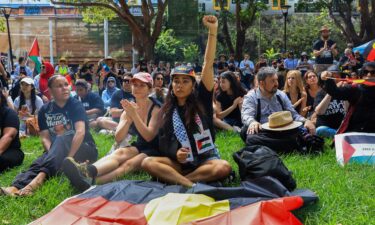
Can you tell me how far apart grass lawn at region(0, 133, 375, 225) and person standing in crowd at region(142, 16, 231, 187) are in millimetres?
495

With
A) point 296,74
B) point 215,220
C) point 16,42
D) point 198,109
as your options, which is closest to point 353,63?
point 296,74

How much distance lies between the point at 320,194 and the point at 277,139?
1.64m

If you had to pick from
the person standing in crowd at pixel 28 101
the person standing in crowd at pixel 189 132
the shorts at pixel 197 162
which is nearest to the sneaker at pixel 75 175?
the person standing in crowd at pixel 189 132

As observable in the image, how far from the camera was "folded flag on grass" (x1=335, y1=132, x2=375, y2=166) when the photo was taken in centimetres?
533

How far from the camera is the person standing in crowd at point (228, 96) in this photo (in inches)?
317

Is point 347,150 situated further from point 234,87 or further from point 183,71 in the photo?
point 234,87

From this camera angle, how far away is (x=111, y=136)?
804cm

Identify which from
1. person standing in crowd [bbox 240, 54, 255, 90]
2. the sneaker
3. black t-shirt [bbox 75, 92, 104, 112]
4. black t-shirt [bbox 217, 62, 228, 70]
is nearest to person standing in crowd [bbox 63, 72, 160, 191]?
the sneaker

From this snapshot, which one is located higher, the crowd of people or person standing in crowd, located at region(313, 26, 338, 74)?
person standing in crowd, located at region(313, 26, 338, 74)

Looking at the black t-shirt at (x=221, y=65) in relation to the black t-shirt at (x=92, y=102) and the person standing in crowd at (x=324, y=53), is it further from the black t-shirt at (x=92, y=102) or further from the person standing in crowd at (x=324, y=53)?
the black t-shirt at (x=92, y=102)

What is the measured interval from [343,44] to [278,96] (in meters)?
35.0

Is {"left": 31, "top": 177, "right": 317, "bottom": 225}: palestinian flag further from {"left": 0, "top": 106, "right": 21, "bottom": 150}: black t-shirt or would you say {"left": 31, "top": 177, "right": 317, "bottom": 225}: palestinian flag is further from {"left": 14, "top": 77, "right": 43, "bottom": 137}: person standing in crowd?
{"left": 14, "top": 77, "right": 43, "bottom": 137}: person standing in crowd

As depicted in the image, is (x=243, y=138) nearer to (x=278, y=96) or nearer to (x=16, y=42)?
(x=278, y=96)

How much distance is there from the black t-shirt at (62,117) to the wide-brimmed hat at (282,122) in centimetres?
214
